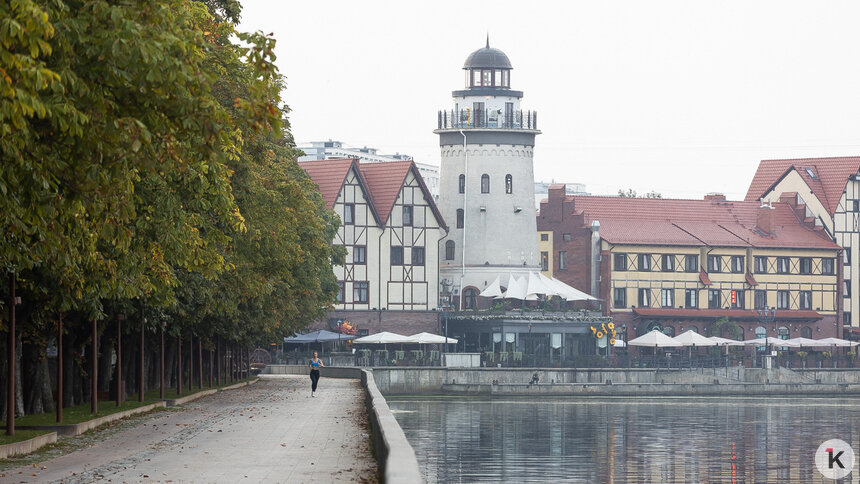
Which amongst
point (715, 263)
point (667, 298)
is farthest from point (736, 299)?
point (667, 298)

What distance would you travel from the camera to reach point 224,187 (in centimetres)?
2156

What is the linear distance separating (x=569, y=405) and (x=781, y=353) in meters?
30.4

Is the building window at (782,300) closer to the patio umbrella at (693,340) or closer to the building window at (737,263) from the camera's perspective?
the building window at (737,263)

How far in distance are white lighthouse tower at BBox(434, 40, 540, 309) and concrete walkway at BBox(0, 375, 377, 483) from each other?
65.2 meters

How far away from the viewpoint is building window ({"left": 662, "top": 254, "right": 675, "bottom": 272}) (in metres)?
109

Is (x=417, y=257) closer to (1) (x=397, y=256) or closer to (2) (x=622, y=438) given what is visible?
(1) (x=397, y=256)

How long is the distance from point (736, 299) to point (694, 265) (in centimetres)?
410

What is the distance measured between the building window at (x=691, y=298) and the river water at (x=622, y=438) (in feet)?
60.8

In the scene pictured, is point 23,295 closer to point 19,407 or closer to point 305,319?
point 19,407

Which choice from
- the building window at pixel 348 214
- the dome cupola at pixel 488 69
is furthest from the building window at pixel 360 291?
the dome cupola at pixel 488 69

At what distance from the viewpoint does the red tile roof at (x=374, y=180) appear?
9850 cm

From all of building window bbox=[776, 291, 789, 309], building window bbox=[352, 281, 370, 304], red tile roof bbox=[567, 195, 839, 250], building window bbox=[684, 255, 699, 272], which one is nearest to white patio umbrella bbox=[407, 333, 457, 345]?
building window bbox=[352, 281, 370, 304]

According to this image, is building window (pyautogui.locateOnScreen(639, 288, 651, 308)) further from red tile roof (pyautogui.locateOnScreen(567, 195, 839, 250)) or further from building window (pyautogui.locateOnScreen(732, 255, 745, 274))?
building window (pyautogui.locateOnScreen(732, 255, 745, 274))

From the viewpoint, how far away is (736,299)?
10994 cm
